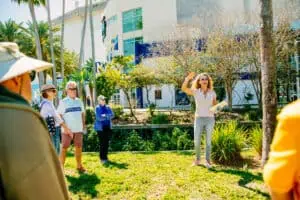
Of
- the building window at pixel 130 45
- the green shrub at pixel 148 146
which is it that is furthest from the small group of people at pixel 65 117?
the building window at pixel 130 45

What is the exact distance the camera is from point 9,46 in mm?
1875

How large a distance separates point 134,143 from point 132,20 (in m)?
32.2

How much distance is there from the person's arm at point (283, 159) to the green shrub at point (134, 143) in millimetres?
10548

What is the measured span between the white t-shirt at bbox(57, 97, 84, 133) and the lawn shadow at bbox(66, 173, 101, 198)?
2.76 ft

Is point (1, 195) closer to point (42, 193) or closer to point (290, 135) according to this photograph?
point (42, 193)

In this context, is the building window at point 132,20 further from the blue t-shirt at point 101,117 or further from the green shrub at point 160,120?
the blue t-shirt at point 101,117

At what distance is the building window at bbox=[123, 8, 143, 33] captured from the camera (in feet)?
139

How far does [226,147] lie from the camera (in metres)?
8.69

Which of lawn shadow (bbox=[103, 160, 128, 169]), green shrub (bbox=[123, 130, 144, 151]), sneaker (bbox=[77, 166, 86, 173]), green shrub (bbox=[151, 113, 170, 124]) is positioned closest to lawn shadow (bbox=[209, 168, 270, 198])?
lawn shadow (bbox=[103, 160, 128, 169])

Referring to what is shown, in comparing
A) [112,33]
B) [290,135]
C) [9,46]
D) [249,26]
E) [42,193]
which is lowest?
[42,193]

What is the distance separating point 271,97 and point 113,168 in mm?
3353

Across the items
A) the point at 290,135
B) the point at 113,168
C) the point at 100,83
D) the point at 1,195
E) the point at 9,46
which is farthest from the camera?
the point at 100,83

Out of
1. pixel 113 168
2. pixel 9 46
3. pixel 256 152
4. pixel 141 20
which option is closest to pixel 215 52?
pixel 256 152

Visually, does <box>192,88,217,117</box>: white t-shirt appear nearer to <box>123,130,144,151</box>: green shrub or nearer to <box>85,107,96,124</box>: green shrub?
<box>123,130,144,151</box>: green shrub
